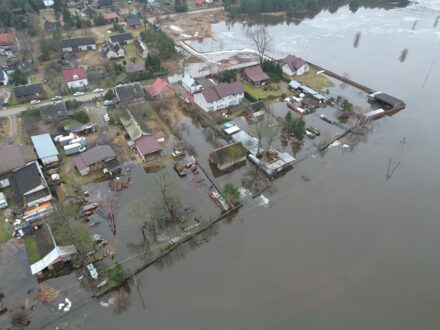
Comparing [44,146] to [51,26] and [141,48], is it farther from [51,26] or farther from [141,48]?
[51,26]

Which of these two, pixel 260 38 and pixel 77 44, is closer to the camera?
pixel 77 44

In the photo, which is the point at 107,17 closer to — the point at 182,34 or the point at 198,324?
the point at 182,34

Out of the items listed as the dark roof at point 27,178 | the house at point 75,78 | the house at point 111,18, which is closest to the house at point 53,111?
the house at point 75,78

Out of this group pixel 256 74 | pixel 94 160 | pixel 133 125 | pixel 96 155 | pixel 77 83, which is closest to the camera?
pixel 94 160

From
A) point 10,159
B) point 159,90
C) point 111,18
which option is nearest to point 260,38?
point 159,90

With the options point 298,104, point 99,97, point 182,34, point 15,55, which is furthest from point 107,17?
point 298,104

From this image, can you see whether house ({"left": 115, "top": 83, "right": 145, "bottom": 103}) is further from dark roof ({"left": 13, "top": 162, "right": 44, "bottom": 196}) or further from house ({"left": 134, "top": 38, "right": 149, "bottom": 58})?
house ({"left": 134, "top": 38, "right": 149, "bottom": 58})
